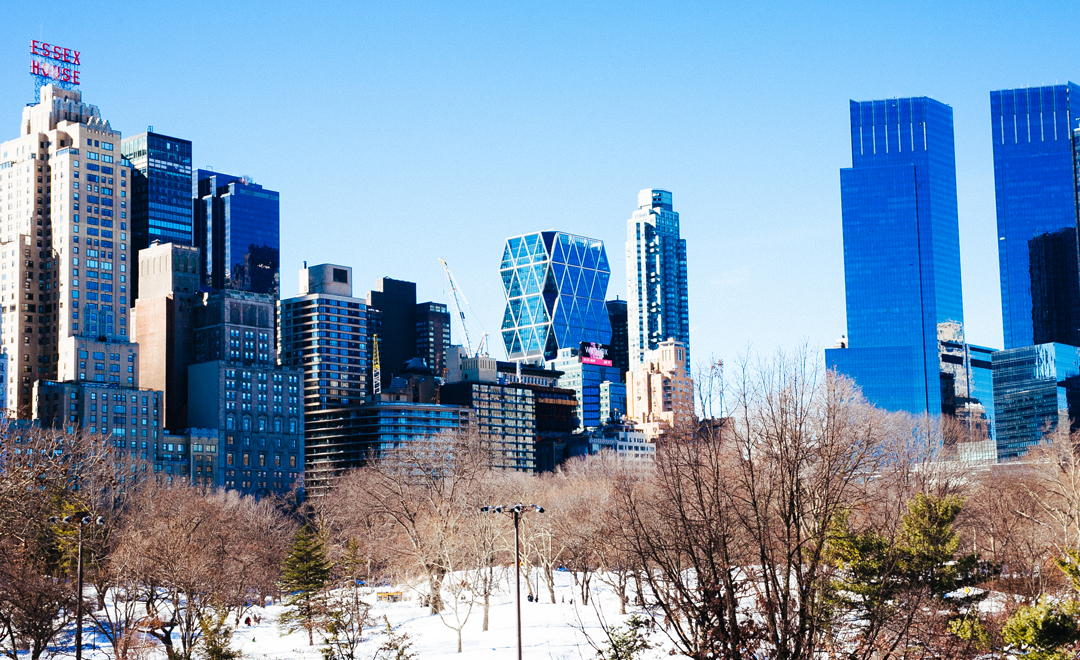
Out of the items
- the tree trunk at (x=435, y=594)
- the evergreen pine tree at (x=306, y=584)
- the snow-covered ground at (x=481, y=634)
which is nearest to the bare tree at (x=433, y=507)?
the tree trunk at (x=435, y=594)

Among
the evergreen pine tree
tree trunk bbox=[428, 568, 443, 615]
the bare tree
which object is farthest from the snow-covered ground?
the bare tree

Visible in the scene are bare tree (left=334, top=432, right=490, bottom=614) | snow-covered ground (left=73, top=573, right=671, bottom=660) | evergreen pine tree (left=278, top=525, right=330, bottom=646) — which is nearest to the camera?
snow-covered ground (left=73, top=573, right=671, bottom=660)

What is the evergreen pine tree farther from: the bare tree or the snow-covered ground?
the bare tree

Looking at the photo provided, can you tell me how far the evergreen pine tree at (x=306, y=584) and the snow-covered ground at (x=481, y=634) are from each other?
142cm

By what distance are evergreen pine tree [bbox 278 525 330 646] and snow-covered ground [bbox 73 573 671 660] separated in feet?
4.66

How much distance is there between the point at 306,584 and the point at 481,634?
17.6 meters

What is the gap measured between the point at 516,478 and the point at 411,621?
5693 cm

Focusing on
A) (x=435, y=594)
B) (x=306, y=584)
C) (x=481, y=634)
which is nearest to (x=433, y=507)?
(x=435, y=594)

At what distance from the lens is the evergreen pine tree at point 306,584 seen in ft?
288

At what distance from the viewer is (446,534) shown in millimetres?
88375

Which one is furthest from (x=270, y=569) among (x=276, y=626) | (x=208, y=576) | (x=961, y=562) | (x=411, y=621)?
(x=961, y=562)

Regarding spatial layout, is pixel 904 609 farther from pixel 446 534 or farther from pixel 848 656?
pixel 446 534

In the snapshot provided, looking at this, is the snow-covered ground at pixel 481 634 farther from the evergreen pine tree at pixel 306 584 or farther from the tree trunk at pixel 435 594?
the evergreen pine tree at pixel 306 584

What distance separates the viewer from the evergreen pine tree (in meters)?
87.8
